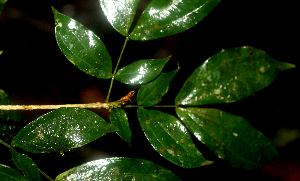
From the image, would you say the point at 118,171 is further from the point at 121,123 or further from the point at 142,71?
the point at 142,71

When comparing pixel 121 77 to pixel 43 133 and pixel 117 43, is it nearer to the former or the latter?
pixel 43 133

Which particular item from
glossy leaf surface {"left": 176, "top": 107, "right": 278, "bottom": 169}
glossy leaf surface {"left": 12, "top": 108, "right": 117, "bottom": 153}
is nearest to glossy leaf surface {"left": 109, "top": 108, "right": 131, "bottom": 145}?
glossy leaf surface {"left": 12, "top": 108, "right": 117, "bottom": 153}

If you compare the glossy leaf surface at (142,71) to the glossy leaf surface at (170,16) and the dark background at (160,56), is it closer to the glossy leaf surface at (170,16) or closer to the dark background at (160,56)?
the glossy leaf surface at (170,16)

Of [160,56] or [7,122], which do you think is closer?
[7,122]

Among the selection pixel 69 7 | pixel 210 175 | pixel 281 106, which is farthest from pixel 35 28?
pixel 281 106

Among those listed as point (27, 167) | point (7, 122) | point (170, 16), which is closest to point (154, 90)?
point (170, 16)

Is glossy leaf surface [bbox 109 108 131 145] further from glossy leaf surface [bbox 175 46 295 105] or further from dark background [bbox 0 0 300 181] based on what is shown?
dark background [bbox 0 0 300 181]
